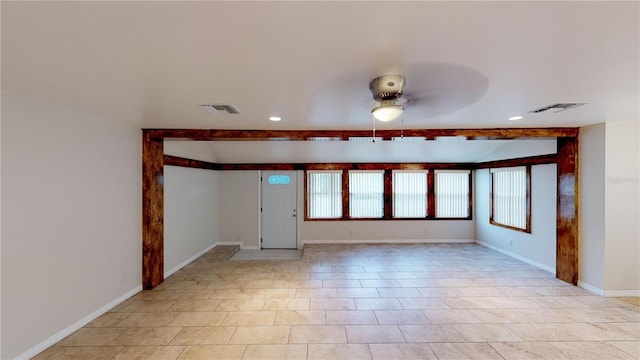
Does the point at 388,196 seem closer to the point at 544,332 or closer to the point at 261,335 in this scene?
the point at 544,332

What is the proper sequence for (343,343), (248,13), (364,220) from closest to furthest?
(248,13)
(343,343)
(364,220)

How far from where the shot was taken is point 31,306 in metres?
2.53

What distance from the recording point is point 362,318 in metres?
3.24

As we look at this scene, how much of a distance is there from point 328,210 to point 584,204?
4.88m

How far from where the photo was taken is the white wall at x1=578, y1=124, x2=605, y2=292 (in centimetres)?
383

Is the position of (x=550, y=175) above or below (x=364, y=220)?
above

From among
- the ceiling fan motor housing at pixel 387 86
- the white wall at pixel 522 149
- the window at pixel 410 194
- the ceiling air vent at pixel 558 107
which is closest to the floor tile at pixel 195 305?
the ceiling fan motor housing at pixel 387 86

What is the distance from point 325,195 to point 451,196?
331cm

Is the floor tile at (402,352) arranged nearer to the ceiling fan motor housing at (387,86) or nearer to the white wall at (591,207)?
the ceiling fan motor housing at (387,86)

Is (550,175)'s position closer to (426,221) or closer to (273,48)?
(426,221)

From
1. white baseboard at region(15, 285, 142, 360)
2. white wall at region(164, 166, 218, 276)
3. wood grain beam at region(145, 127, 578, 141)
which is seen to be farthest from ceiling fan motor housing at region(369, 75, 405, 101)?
white wall at region(164, 166, 218, 276)

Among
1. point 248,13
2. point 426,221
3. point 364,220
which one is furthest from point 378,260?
point 248,13

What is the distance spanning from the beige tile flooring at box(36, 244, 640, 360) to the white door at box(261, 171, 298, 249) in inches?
85.0

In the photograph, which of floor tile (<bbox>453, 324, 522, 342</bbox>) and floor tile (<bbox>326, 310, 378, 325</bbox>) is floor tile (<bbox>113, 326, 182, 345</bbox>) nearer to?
floor tile (<bbox>326, 310, 378, 325</bbox>)
